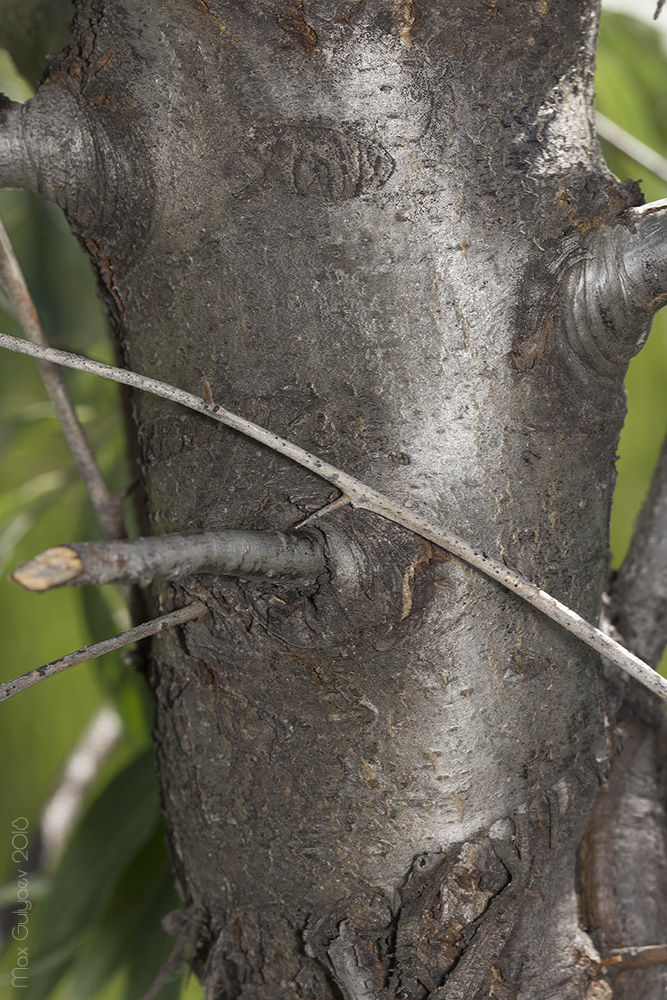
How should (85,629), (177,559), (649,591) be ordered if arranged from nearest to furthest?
1. (177,559)
2. (649,591)
3. (85,629)

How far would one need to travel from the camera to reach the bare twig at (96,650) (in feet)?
1.03

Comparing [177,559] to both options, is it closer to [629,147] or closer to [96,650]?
[96,650]

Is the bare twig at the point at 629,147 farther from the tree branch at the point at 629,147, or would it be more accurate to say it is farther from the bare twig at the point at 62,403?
the bare twig at the point at 62,403

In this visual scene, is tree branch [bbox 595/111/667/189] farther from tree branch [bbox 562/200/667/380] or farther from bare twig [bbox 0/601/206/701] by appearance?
bare twig [bbox 0/601/206/701]

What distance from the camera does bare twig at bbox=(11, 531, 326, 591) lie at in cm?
23

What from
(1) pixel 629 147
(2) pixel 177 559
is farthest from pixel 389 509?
(1) pixel 629 147

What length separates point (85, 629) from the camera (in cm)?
75

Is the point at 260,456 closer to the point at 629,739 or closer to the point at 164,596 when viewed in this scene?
the point at 164,596

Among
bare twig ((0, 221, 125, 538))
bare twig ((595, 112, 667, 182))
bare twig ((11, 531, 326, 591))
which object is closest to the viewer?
bare twig ((11, 531, 326, 591))

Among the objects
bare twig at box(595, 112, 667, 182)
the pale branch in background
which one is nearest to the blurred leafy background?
bare twig at box(595, 112, 667, 182)

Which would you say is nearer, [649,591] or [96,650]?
[96,650]

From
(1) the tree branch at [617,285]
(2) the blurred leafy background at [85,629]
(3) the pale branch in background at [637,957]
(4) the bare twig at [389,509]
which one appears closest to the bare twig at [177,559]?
(4) the bare twig at [389,509]

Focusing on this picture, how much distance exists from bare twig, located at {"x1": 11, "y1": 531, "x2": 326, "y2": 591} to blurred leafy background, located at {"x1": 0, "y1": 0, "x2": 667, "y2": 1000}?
0.38 m

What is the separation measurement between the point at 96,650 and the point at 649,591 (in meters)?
0.33
